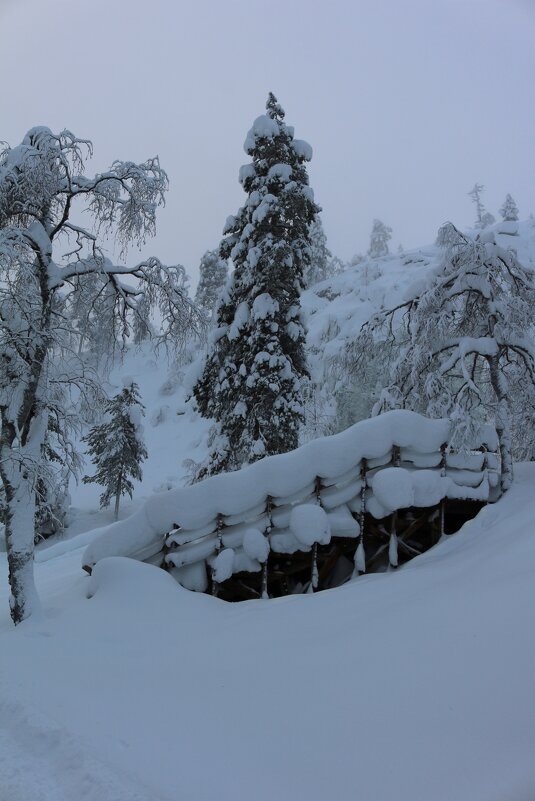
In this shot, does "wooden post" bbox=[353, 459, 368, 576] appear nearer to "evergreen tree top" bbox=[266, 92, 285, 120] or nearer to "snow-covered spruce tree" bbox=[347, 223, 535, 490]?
"snow-covered spruce tree" bbox=[347, 223, 535, 490]

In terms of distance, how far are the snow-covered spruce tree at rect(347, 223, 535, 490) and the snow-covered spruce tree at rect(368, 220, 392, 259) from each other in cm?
6891

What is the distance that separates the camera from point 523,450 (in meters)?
10.5

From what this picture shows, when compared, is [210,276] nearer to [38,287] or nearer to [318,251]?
[318,251]

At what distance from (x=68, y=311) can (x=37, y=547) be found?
2194 cm

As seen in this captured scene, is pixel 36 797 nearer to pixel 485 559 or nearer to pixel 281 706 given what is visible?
pixel 281 706

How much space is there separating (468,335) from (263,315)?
4.63 m

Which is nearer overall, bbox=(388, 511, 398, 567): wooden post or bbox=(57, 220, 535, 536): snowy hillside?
bbox=(388, 511, 398, 567): wooden post

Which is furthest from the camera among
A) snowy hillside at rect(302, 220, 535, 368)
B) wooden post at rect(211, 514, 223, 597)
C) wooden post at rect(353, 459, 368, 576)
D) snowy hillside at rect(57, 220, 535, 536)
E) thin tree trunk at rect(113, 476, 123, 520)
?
snowy hillside at rect(302, 220, 535, 368)

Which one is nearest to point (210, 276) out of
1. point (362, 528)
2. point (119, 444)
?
point (119, 444)

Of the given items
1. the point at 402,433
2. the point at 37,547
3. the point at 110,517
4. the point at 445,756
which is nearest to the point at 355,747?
the point at 445,756

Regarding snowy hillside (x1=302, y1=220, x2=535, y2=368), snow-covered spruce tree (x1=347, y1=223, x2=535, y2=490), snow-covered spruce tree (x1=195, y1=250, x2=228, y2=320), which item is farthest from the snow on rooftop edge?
snow-covered spruce tree (x1=195, y1=250, x2=228, y2=320)

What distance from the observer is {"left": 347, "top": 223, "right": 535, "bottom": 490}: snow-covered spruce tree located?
336 inches

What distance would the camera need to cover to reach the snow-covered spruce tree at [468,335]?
8547mm

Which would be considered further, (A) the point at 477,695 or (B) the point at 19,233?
(B) the point at 19,233
